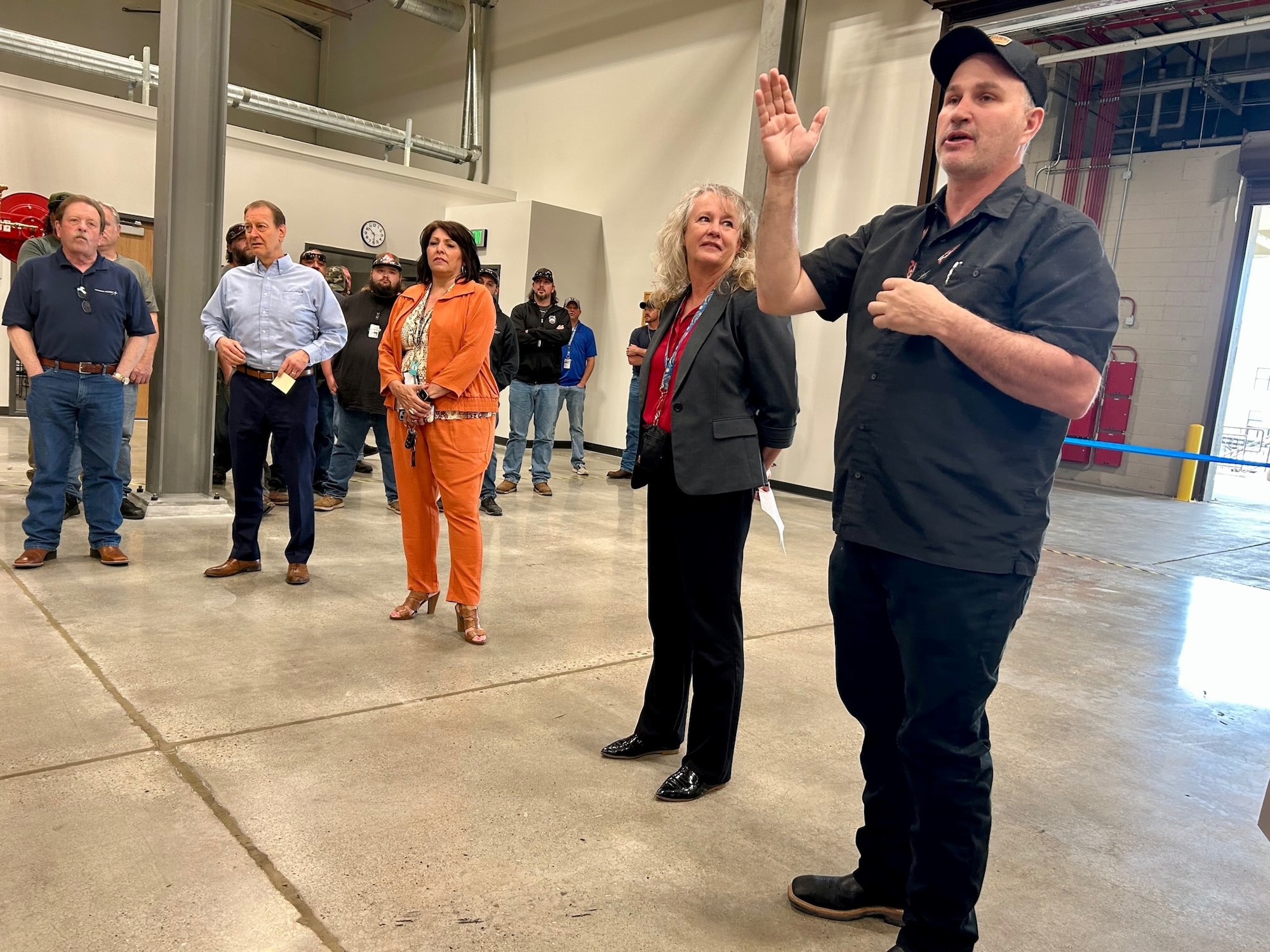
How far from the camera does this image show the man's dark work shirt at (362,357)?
6.13 metres

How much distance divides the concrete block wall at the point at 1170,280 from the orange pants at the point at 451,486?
10.7 m

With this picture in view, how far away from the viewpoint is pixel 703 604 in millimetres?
2443

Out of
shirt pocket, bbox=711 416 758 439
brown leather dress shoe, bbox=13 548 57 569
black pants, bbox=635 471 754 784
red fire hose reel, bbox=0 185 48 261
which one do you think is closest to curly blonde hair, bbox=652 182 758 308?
shirt pocket, bbox=711 416 758 439

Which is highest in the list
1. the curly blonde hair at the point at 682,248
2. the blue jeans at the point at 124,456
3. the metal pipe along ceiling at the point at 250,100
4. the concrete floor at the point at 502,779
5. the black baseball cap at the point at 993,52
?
the metal pipe along ceiling at the point at 250,100

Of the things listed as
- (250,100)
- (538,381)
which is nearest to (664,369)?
(538,381)

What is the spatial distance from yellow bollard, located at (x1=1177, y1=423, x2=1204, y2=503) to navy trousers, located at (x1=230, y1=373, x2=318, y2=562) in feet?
35.6

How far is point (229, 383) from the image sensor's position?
4203 mm

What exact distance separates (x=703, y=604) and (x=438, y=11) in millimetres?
11883

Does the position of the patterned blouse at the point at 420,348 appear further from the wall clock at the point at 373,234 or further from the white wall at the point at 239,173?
the wall clock at the point at 373,234

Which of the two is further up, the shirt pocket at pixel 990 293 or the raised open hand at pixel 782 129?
the raised open hand at pixel 782 129

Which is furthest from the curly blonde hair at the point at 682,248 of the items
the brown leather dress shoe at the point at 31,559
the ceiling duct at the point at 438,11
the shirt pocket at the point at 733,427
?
the ceiling duct at the point at 438,11

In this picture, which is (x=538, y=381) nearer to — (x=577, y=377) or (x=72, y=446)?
(x=577, y=377)

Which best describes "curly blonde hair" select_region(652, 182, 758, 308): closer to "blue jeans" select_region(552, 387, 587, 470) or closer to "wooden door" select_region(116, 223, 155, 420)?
"blue jeans" select_region(552, 387, 587, 470)

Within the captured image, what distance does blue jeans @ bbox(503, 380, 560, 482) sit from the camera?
7547 mm
